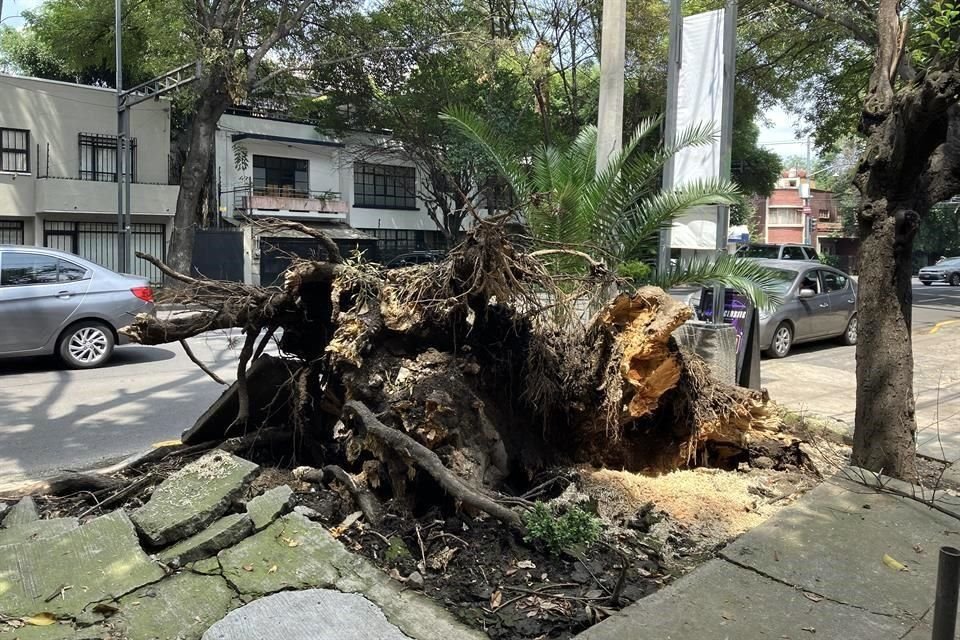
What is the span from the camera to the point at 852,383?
10000mm

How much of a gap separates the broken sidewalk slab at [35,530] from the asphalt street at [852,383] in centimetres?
636

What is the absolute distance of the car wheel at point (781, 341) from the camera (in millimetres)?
11969

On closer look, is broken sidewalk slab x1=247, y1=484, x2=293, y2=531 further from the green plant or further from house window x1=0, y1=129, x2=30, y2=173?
house window x1=0, y1=129, x2=30, y2=173

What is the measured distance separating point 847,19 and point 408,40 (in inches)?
497

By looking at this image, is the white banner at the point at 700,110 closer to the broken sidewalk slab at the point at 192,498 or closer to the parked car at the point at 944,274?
the broken sidewalk slab at the point at 192,498

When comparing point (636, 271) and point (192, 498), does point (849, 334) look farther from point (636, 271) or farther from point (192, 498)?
point (192, 498)

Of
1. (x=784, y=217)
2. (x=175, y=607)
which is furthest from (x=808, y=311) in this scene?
(x=784, y=217)

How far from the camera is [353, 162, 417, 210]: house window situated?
113 feet

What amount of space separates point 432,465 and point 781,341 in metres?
9.54

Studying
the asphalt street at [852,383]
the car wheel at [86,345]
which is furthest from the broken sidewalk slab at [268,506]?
the car wheel at [86,345]

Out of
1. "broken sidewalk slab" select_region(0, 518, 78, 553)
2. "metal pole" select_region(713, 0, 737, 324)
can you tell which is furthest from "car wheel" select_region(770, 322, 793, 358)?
"broken sidewalk slab" select_region(0, 518, 78, 553)

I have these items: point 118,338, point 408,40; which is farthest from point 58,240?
point 118,338

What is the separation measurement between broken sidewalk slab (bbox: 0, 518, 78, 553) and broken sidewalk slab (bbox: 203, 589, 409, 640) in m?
1.37

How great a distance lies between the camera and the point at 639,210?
705cm
